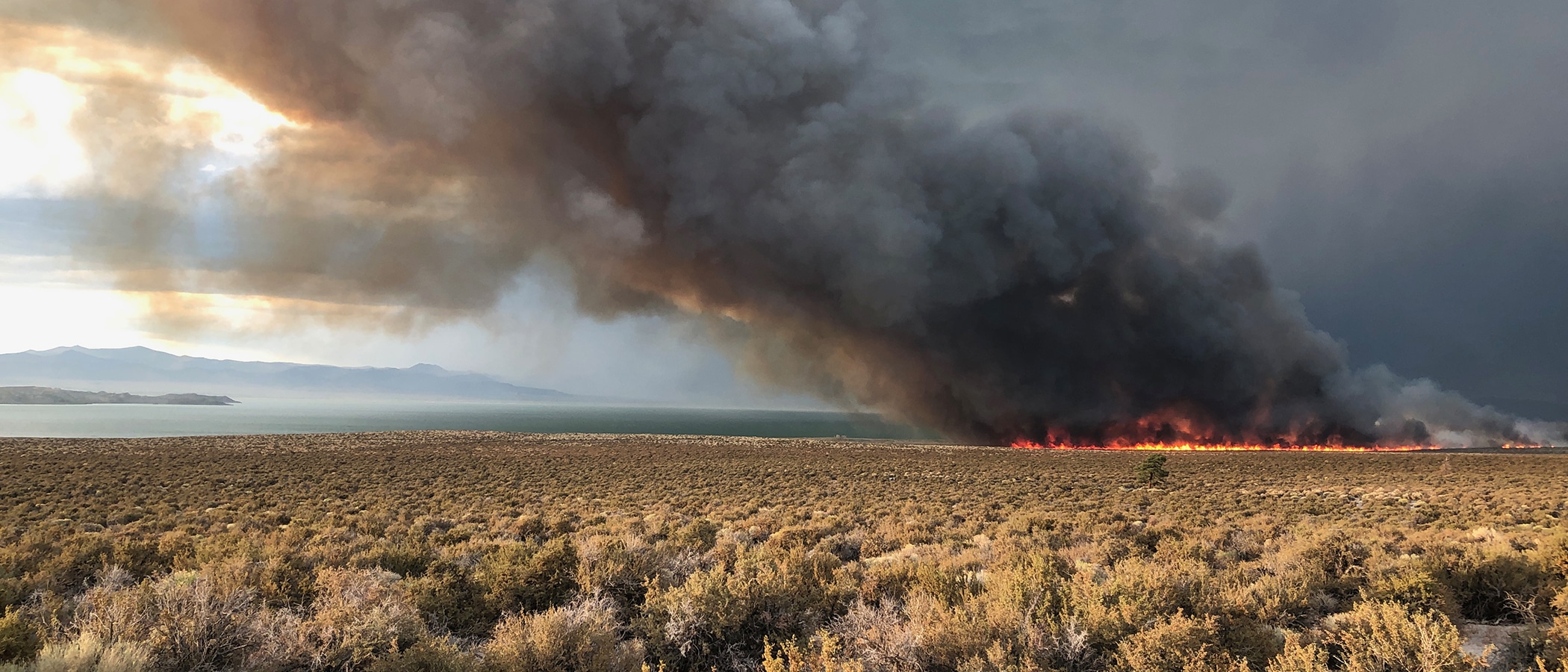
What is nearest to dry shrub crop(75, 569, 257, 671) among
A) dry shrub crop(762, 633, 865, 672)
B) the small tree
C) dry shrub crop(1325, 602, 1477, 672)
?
dry shrub crop(762, 633, 865, 672)

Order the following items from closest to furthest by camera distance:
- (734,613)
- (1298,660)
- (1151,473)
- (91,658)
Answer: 1. (91,658)
2. (1298,660)
3. (734,613)
4. (1151,473)

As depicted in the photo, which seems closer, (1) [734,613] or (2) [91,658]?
(2) [91,658]

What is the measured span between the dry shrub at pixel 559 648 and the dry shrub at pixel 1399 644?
15.9 ft

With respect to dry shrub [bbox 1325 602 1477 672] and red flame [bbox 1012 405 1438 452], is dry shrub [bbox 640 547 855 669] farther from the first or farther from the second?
red flame [bbox 1012 405 1438 452]

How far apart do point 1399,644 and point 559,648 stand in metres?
5.61

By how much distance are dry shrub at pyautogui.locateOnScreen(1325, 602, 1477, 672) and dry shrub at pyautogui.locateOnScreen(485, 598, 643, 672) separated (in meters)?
4.85

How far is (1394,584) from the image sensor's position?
566 cm

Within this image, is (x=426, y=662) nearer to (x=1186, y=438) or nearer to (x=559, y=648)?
(x=559, y=648)

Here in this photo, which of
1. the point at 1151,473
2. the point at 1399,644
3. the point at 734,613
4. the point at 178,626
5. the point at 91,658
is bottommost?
the point at 1151,473

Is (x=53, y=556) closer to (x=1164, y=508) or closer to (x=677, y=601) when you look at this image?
(x=677, y=601)

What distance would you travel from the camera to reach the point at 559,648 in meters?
4.36

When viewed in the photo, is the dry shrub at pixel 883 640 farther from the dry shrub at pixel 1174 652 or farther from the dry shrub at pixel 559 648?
the dry shrub at pixel 559 648

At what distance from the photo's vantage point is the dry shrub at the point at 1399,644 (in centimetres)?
377

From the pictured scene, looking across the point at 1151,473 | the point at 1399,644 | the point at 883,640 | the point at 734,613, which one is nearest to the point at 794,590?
the point at 734,613
